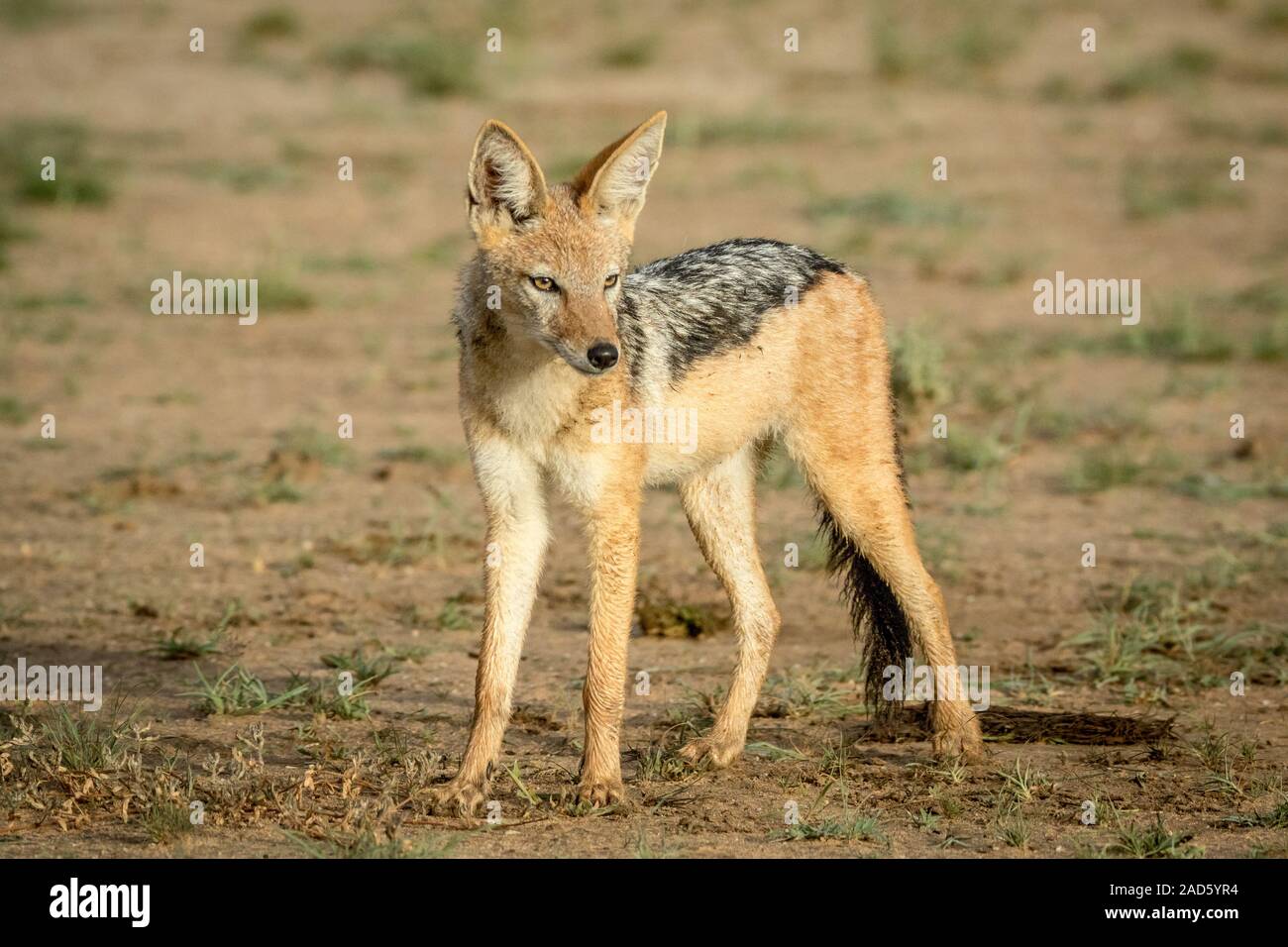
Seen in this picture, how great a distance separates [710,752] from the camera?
5680mm

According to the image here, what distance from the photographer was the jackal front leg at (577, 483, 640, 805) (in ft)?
17.1

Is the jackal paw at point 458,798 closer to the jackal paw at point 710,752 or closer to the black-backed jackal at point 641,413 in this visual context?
the black-backed jackal at point 641,413

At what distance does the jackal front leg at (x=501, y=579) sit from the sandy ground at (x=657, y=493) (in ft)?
0.49

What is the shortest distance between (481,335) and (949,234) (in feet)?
31.2

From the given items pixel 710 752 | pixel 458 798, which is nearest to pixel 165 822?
pixel 458 798

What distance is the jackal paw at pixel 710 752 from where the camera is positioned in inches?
223

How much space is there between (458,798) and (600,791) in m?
0.43

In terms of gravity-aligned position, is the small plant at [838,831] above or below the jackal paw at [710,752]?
below

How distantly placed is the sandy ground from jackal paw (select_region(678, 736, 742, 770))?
0.06 m

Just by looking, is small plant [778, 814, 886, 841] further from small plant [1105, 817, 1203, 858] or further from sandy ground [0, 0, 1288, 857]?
small plant [1105, 817, 1203, 858]

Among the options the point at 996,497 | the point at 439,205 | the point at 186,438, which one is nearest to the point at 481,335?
the point at 996,497

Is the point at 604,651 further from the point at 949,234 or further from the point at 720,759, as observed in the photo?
the point at 949,234

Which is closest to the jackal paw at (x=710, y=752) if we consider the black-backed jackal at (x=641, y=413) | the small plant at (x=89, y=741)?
the black-backed jackal at (x=641, y=413)

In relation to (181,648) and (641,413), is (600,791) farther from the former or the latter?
(181,648)
